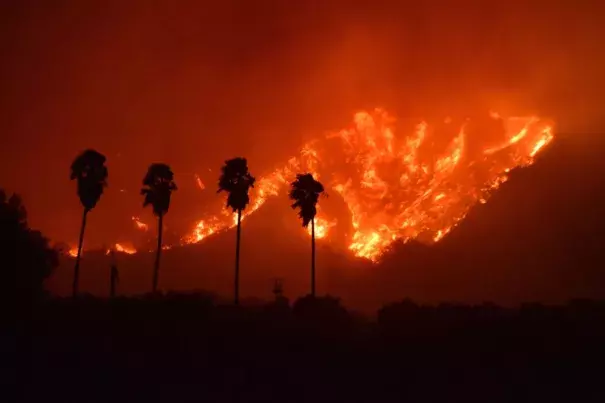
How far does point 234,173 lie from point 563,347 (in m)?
35.0

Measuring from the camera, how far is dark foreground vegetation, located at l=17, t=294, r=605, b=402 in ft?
143

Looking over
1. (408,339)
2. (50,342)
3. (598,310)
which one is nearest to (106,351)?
(50,342)

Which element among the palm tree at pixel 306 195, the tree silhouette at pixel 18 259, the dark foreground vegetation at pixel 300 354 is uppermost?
the palm tree at pixel 306 195

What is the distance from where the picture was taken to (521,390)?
4569cm

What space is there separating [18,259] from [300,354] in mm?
22406

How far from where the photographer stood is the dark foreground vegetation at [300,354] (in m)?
43.5

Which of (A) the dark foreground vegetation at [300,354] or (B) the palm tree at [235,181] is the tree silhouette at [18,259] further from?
(B) the palm tree at [235,181]

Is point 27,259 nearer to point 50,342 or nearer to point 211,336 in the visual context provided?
point 50,342

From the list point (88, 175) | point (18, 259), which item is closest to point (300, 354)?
point (18, 259)

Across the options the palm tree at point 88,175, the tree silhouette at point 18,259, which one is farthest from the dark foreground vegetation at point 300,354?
the palm tree at point 88,175

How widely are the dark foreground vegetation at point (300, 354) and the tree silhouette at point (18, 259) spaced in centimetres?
212

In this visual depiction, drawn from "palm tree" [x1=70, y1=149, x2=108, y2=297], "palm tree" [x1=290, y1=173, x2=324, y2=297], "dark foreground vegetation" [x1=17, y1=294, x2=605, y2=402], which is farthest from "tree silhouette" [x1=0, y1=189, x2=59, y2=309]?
"palm tree" [x1=290, y1=173, x2=324, y2=297]

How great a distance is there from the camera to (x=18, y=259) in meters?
52.8

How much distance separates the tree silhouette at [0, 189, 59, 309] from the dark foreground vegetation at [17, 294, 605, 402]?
2.12 m
